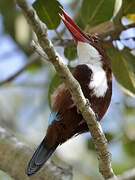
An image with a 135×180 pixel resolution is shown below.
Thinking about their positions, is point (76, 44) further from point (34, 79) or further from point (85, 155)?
point (34, 79)

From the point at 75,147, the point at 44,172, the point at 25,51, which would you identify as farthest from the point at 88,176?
the point at 44,172

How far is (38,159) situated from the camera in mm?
3240

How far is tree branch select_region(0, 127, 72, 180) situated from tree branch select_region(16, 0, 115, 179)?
0.45 m

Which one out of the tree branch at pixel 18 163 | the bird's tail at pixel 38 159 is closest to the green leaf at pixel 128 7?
the bird's tail at pixel 38 159

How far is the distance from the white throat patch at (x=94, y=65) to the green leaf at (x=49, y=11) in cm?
32

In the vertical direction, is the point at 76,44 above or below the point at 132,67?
above

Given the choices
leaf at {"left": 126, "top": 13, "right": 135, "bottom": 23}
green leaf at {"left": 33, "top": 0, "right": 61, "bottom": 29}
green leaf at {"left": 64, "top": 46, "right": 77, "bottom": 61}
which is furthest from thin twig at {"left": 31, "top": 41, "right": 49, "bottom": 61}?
leaf at {"left": 126, "top": 13, "right": 135, "bottom": 23}

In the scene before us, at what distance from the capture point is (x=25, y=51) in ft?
18.9

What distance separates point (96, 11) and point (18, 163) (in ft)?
5.41

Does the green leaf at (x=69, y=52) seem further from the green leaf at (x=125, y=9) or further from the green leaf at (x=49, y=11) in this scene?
the green leaf at (x=125, y=9)

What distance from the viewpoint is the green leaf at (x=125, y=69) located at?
3703 millimetres

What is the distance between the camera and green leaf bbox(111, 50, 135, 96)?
3703mm

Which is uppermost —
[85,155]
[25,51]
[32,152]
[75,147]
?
[32,152]

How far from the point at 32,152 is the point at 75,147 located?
2.51 m
